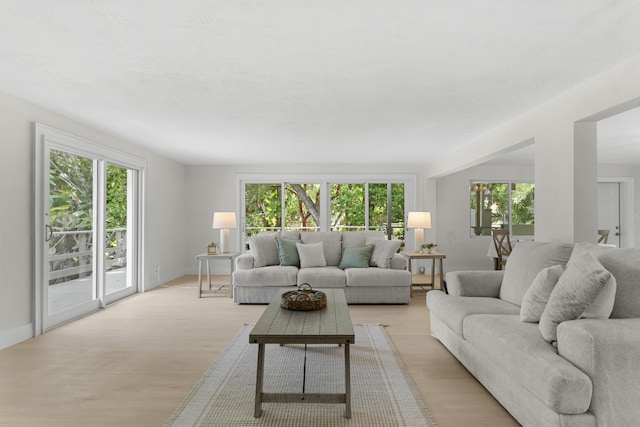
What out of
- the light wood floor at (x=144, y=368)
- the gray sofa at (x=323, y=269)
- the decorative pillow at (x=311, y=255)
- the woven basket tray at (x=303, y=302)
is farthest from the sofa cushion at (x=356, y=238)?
the woven basket tray at (x=303, y=302)

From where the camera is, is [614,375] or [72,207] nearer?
[614,375]

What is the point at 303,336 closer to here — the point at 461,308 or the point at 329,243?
the point at 461,308

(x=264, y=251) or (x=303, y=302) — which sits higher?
(x=264, y=251)

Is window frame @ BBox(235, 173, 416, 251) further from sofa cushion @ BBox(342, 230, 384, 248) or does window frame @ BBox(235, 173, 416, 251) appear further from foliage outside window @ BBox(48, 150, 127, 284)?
foliage outside window @ BBox(48, 150, 127, 284)

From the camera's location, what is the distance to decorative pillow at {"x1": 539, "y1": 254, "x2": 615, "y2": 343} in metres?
2.08

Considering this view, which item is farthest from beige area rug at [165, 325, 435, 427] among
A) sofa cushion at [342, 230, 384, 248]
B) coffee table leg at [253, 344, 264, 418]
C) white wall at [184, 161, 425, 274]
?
white wall at [184, 161, 425, 274]

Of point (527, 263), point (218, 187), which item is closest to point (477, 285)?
point (527, 263)

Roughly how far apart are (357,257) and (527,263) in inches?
106

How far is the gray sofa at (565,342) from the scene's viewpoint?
183cm

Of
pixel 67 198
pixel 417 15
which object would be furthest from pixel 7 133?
pixel 417 15

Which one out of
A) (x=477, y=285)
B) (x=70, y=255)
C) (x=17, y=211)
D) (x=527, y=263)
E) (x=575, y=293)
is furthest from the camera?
(x=70, y=255)

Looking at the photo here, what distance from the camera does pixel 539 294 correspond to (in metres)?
2.57

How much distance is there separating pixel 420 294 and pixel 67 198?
4.86m

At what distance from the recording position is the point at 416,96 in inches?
145
